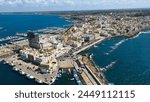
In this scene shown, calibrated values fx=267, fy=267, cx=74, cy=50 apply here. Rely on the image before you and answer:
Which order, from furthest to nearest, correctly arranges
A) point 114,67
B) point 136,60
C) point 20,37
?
point 20,37 < point 136,60 < point 114,67

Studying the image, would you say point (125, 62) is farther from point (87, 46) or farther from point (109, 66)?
point (87, 46)

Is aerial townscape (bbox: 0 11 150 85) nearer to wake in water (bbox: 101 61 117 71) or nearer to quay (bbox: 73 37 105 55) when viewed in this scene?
quay (bbox: 73 37 105 55)

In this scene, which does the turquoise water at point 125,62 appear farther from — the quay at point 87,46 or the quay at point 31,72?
the quay at point 31,72

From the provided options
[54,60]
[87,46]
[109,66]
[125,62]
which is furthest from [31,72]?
[87,46]

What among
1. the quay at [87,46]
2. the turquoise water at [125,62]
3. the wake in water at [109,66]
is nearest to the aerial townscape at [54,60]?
the quay at [87,46]

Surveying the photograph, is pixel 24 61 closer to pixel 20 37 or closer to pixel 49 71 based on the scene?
pixel 49 71

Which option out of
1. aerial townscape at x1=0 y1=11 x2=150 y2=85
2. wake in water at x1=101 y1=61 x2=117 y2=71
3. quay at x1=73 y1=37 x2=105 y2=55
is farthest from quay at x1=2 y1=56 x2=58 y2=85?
quay at x1=73 y1=37 x2=105 y2=55

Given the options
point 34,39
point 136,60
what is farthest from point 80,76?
point 34,39

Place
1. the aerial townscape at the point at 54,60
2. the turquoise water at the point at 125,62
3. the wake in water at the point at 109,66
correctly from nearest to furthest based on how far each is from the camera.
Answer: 1. the turquoise water at the point at 125,62
2. the aerial townscape at the point at 54,60
3. the wake in water at the point at 109,66
